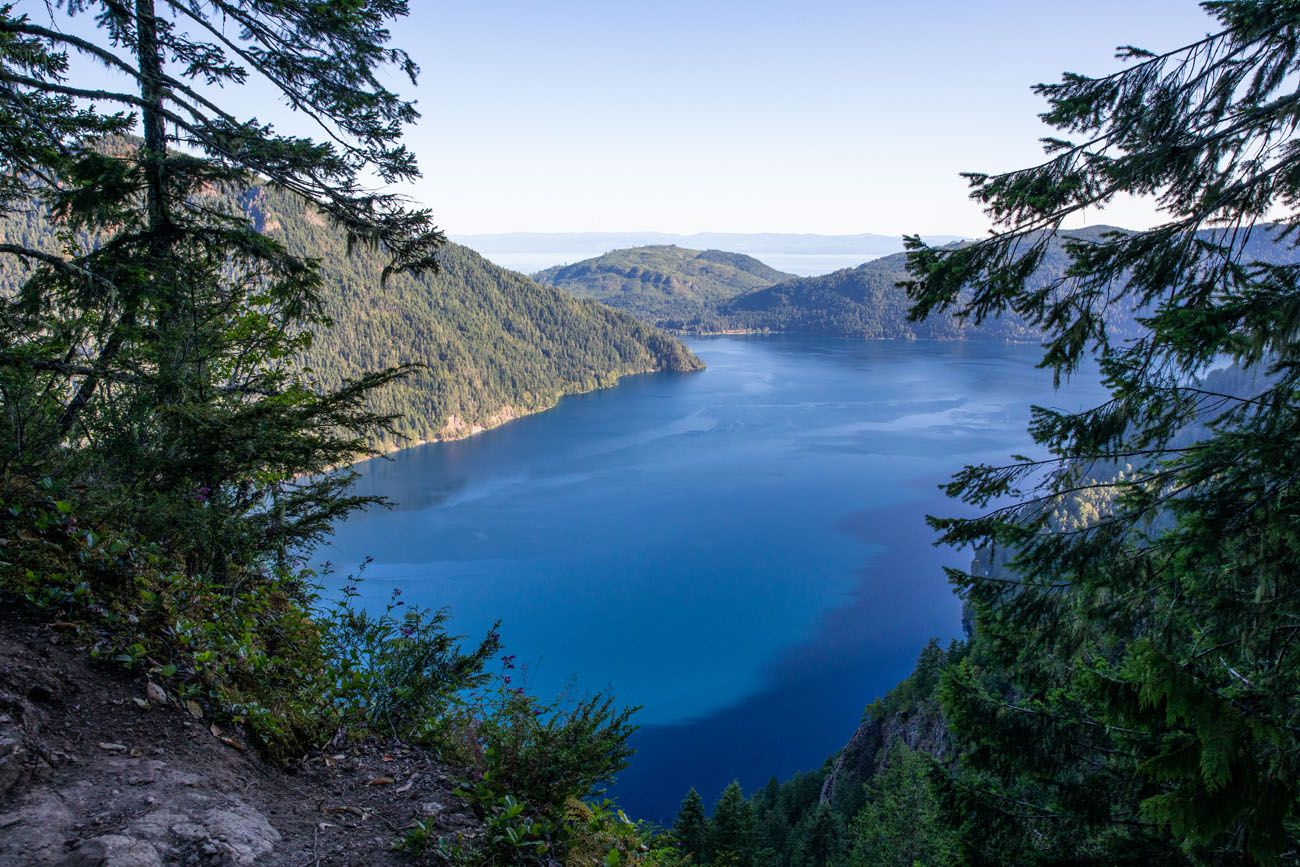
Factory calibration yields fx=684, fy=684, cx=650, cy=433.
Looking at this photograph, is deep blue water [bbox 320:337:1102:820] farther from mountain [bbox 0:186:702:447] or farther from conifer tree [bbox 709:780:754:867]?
mountain [bbox 0:186:702:447]

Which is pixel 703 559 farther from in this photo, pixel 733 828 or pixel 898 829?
pixel 898 829

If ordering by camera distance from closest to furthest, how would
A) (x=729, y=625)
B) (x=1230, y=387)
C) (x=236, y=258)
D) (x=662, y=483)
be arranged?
(x=236, y=258) < (x=729, y=625) < (x=662, y=483) < (x=1230, y=387)

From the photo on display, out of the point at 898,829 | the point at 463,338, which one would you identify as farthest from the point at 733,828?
the point at 463,338

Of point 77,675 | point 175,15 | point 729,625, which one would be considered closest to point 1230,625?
point 77,675

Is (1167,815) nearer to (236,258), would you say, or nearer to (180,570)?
(180,570)

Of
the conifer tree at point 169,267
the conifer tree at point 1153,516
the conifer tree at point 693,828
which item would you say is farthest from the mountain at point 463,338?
the conifer tree at point 1153,516

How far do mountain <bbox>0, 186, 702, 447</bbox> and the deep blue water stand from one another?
633 inches

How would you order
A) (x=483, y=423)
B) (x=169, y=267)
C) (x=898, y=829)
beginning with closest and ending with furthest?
(x=169, y=267)
(x=898, y=829)
(x=483, y=423)

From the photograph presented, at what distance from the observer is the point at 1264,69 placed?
134 inches

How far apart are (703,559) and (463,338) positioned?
323 feet

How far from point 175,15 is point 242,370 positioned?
10.8ft

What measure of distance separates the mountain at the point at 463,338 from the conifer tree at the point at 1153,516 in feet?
298

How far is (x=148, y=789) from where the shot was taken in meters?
3.02

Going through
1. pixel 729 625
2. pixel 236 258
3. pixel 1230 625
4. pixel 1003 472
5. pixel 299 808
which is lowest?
pixel 729 625
